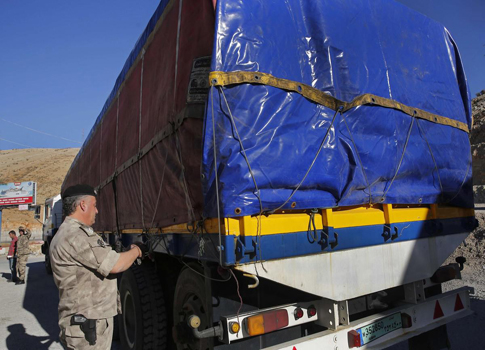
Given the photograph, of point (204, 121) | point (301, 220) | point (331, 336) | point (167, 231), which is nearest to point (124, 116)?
point (167, 231)

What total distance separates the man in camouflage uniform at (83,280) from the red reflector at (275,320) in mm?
1079

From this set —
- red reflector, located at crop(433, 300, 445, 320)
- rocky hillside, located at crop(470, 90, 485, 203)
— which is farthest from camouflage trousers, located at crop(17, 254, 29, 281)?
rocky hillside, located at crop(470, 90, 485, 203)

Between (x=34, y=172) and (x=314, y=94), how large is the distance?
71502 millimetres

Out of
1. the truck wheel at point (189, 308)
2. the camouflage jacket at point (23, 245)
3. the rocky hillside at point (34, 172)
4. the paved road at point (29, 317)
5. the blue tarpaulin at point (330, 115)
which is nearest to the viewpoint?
the blue tarpaulin at point (330, 115)

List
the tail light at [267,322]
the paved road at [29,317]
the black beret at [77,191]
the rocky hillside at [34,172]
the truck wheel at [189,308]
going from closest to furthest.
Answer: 1. the tail light at [267,322]
2. the truck wheel at [189,308]
3. the black beret at [77,191]
4. the paved road at [29,317]
5. the rocky hillside at [34,172]

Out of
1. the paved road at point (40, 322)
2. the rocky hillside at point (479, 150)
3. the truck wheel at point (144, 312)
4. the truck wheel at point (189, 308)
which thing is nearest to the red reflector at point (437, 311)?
the paved road at point (40, 322)

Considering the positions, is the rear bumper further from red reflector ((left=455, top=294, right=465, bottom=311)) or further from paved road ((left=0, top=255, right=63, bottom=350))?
paved road ((left=0, top=255, right=63, bottom=350))

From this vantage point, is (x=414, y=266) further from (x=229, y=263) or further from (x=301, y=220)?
(x=229, y=263)

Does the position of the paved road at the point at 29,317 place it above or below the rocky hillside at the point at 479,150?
below

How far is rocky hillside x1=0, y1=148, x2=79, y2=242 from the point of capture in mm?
47206

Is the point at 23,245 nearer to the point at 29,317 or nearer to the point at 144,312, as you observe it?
the point at 29,317

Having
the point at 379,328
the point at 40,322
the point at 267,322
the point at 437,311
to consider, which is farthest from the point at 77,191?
the point at 40,322

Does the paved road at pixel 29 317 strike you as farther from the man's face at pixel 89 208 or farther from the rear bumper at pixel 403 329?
the rear bumper at pixel 403 329

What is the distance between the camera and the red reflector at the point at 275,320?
2.48 meters
